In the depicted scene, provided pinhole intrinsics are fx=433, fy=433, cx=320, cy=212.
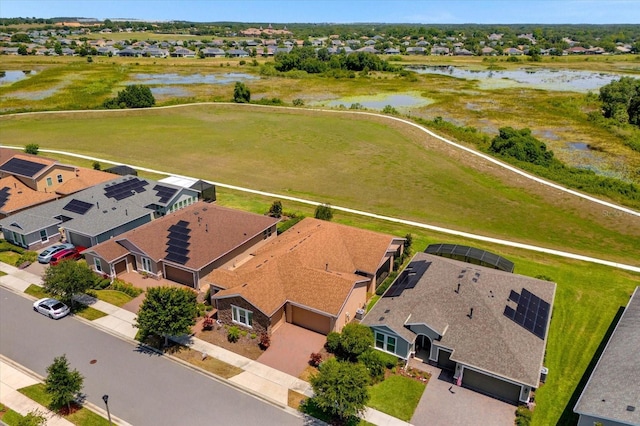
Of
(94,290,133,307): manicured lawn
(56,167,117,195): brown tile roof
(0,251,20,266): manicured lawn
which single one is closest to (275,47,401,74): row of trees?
(56,167,117,195): brown tile roof

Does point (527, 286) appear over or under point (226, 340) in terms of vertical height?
over

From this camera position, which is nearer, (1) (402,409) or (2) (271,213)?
(1) (402,409)

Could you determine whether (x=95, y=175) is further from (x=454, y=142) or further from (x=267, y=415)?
(x=454, y=142)

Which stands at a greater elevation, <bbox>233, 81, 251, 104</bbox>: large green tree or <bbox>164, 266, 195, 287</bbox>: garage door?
<bbox>233, 81, 251, 104</bbox>: large green tree

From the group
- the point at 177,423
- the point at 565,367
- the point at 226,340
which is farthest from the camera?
the point at 226,340

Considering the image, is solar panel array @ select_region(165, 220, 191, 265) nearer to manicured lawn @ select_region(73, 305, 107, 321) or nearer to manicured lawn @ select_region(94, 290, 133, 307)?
manicured lawn @ select_region(94, 290, 133, 307)

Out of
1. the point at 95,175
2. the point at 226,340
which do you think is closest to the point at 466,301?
the point at 226,340

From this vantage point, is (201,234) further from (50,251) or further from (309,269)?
(50,251)
